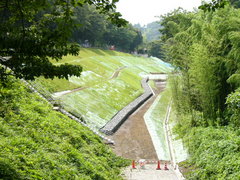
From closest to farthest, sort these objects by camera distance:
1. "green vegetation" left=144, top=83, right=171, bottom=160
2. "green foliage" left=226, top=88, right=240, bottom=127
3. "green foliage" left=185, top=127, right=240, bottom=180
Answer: "green foliage" left=185, top=127, right=240, bottom=180, "green foliage" left=226, top=88, right=240, bottom=127, "green vegetation" left=144, top=83, right=171, bottom=160

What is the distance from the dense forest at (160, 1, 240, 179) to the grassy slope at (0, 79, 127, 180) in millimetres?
4010

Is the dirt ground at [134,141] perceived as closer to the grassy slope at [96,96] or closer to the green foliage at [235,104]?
the grassy slope at [96,96]

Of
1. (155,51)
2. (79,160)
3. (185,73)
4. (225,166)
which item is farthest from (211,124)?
(155,51)

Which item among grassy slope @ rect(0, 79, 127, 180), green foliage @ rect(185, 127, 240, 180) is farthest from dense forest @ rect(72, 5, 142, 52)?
green foliage @ rect(185, 127, 240, 180)

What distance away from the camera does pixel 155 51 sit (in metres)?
90.1

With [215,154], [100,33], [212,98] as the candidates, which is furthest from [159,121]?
[100,33]

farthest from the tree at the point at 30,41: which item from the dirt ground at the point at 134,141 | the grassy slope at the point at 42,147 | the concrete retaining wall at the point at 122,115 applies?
the concrete retaining wall at the point at 122,115

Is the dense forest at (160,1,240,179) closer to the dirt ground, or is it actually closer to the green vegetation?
the green vegetation

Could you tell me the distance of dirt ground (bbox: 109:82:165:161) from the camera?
49.0ft

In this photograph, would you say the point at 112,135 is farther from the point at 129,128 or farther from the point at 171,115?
the point at 171,115

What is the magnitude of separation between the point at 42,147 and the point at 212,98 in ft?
30.5

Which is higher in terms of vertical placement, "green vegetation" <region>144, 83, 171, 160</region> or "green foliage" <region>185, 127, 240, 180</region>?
"green foliage" <region>185, 127, 240, 180</region>

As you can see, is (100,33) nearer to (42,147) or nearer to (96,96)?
(96,96)

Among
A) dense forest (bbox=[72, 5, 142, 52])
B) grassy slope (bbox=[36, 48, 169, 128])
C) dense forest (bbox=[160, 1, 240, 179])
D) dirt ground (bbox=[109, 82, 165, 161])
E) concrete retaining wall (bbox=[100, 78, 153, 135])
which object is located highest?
dense forest (bbox=[72, 5, 142, 52])
